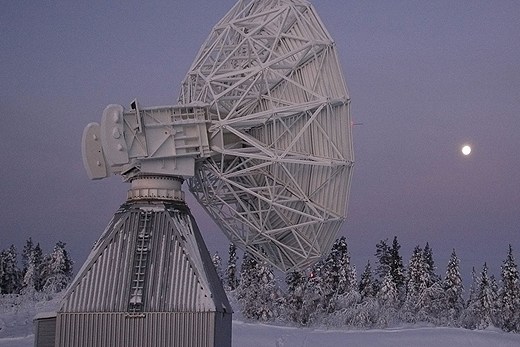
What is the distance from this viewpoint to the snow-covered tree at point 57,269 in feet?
275

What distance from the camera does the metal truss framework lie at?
81.1 ft

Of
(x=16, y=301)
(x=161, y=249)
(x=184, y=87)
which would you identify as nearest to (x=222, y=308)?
(x=161, y=249)

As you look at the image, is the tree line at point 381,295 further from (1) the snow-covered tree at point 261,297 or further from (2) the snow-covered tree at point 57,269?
(2) the snow-covered tree at point 57,269

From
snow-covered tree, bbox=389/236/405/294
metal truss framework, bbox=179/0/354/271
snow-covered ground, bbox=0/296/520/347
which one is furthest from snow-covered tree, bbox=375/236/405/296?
metal truss framework, bbox=179/0/354/271

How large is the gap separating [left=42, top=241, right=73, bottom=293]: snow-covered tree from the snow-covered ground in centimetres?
2816

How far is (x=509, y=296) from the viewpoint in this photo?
3145 inches

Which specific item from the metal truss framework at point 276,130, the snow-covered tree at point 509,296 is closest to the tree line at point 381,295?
the snow-covered tree at point 509,296

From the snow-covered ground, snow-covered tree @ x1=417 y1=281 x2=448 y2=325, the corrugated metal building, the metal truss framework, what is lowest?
the snow-covered ground

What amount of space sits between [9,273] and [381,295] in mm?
46357

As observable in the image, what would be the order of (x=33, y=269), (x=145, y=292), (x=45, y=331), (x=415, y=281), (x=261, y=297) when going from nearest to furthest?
1. (x=145, y=292)
2. (x=45, y=331)
3. (x=261, y=297)
4. (x=415, y=281)
5. (x=33, y=269)

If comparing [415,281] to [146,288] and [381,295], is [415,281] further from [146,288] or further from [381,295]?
[146,288]

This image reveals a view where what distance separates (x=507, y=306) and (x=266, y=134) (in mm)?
60765

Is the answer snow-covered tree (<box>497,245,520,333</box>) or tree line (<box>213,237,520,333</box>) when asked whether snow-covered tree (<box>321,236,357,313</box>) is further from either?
snow-covered tree (<box>497,245,520,333</box>)

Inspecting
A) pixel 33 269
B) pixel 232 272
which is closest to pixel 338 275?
pixel 232 272
